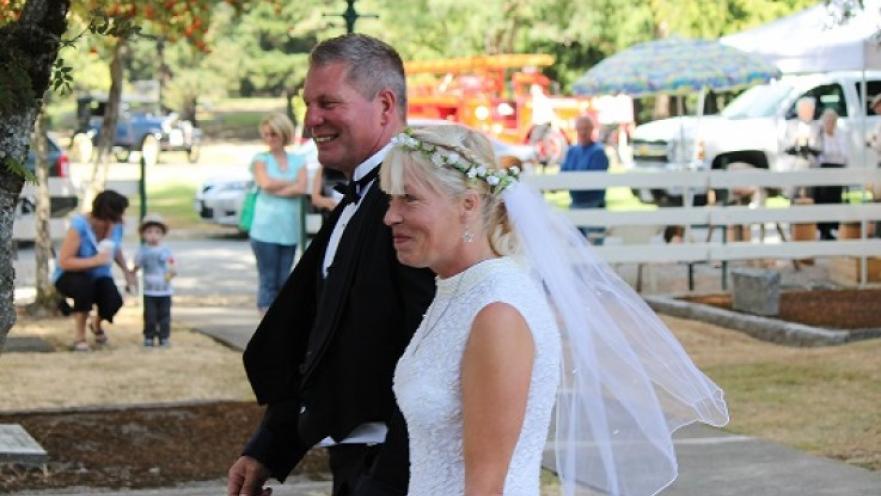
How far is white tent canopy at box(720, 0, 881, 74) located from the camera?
1870cm

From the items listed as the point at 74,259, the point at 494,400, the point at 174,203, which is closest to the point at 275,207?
the point at 74,259

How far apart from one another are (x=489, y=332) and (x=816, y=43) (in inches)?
683

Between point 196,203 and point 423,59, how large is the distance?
82.6 ft

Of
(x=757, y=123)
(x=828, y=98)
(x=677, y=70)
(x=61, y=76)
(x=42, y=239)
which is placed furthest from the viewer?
(x=757, y=123)

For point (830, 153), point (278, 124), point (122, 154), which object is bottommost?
point (122, 154)

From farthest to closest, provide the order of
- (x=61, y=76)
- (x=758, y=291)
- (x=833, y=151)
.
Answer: (x=833, y=151) → (x=758, y=291) → (x=61, y=76)

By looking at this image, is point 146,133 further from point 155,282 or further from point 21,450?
point 21,450

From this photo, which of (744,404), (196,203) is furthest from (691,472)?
(196,203)

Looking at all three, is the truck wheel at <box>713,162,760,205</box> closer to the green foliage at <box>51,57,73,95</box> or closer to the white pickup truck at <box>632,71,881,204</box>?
the white pickup truck at <box>632,71,881,204</box>

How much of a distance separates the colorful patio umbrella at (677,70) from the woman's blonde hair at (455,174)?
1808 centimetres

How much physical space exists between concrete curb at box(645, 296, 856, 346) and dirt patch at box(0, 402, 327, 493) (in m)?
4.75

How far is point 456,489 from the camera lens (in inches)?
136

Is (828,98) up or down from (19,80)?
down

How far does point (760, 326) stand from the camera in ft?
46.5
